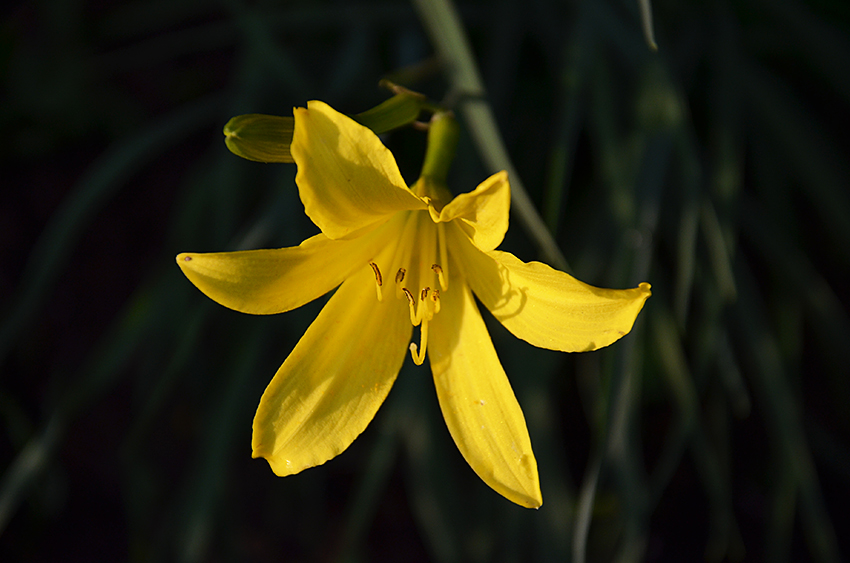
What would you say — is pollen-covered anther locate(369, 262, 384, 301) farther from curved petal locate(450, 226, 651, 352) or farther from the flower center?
curved petal locate(450, 226, 651, 352)

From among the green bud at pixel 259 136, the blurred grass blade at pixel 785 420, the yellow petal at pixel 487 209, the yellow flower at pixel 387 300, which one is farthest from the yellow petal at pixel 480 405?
the blurred grass blade at pixel 785 420

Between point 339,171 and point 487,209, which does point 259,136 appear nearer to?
point 339,171

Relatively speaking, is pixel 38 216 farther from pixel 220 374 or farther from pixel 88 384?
pixel 88 384

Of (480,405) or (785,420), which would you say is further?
(785,420)

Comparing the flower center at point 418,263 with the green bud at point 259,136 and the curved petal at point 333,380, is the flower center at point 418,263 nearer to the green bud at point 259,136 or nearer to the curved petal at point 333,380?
the curved petal at point 333,380

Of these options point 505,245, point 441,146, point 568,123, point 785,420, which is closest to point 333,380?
point 441,146

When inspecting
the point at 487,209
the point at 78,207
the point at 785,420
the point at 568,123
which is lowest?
the point at 785,420

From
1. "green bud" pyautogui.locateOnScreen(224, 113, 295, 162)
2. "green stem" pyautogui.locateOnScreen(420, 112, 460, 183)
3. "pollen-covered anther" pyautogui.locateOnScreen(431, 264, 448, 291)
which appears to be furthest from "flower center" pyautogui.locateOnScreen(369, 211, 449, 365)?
"green bud" pyautogui.locateOnScreen(224, 113, 295, 162)
